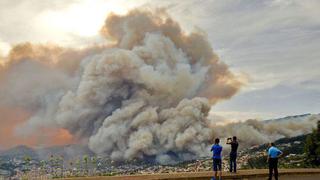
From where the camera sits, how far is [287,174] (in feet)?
152

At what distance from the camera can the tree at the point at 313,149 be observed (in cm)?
8156

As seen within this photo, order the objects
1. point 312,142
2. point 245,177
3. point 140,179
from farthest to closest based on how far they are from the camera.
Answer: point 312,142, point 245,177, point 140,179

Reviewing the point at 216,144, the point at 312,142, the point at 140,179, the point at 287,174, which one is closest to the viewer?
the point at 216,144

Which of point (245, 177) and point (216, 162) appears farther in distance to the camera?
point (245, 177)

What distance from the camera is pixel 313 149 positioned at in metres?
84.7

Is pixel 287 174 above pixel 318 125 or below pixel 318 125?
below

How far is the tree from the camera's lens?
8156 cm

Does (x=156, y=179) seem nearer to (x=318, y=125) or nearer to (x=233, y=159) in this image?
(x=233, y=159)

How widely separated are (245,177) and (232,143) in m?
3.75

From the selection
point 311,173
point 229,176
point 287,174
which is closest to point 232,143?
point 229,176

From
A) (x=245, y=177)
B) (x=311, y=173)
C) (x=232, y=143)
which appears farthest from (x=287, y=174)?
(x=232, y=143)

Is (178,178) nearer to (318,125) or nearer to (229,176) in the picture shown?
(229,176)

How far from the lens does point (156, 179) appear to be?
120 feet

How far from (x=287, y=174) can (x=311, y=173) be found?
4169mm
